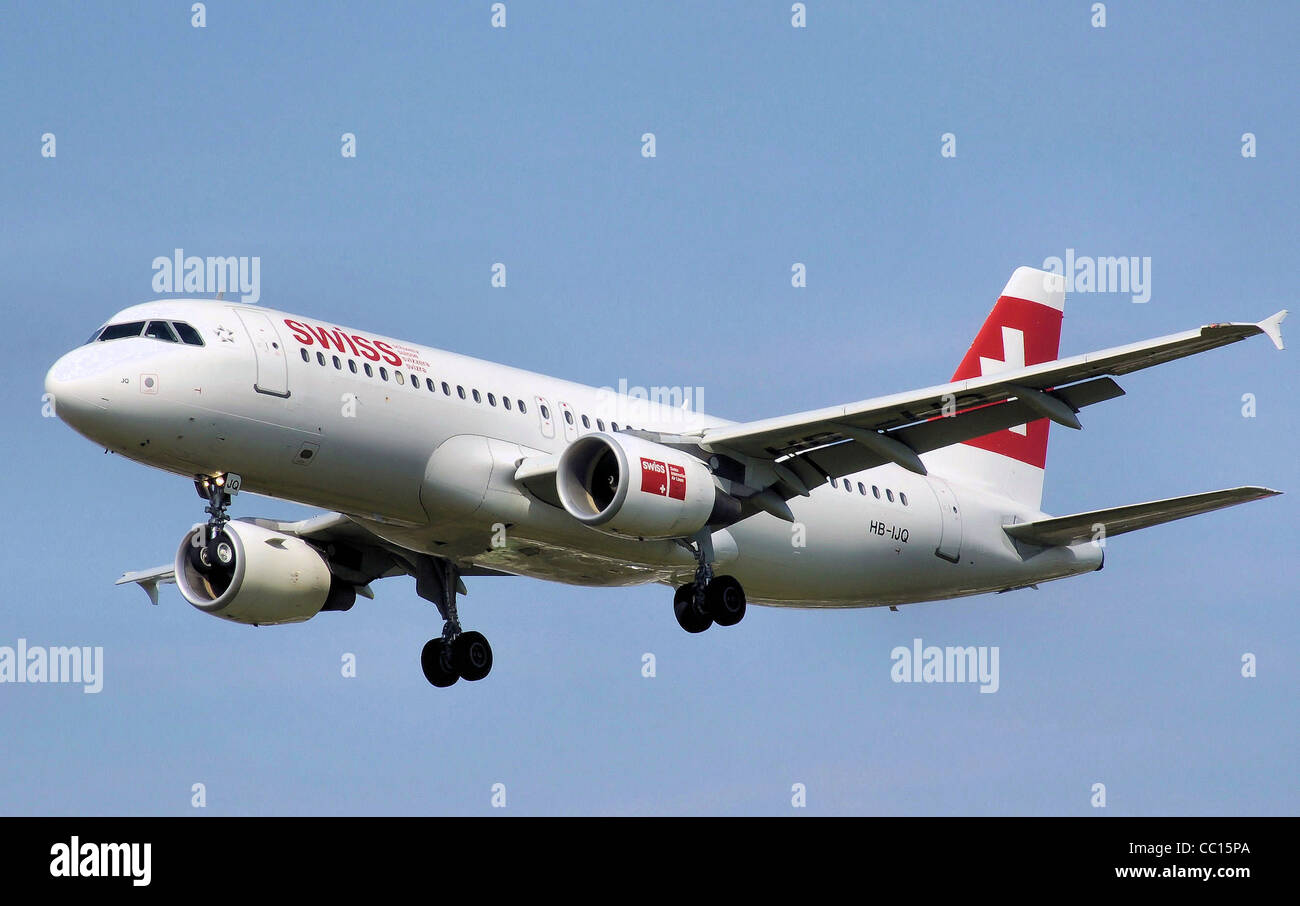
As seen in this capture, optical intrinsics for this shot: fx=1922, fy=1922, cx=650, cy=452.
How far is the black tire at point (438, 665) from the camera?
4019 centimetres

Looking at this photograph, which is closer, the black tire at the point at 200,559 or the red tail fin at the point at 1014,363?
the black tire at the point at 200,559

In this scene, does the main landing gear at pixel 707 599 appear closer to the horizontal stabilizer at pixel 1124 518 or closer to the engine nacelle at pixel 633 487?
the engine nacelle at pixel 633 487

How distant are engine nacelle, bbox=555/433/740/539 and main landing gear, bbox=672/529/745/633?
3.76 ft

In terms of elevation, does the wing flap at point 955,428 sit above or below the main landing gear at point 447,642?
above

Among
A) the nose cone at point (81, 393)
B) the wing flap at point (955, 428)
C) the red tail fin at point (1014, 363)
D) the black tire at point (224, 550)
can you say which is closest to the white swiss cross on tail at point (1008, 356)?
the red tail fin at point (1014, 363)

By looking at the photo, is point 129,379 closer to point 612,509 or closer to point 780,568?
point 612,509

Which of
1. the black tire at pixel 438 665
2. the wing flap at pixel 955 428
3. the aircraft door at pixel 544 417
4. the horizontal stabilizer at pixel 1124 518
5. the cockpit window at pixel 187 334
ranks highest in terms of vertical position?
the cockpit window at pixel 187 334

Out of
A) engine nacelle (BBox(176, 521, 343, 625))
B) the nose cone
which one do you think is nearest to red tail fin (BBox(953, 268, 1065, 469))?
engine nacelle (BBox(176, 521, 343, 625))

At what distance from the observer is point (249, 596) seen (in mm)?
38031

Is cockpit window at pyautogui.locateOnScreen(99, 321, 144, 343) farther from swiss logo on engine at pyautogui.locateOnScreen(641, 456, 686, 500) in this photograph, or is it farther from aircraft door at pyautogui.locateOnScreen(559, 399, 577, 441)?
swiss logo on engine at pyautogui.locateOnScreen(641, 456, 686, 500)

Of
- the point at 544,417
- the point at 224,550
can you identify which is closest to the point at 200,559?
the point at 224,550

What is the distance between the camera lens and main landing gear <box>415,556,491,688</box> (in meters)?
40.1

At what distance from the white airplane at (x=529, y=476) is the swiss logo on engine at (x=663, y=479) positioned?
0.13 ft

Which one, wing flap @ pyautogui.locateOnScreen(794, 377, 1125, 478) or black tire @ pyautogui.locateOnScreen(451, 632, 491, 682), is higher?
wing flap @ pyautogui.locateOnScreen(794, 377, 1125, 478)
